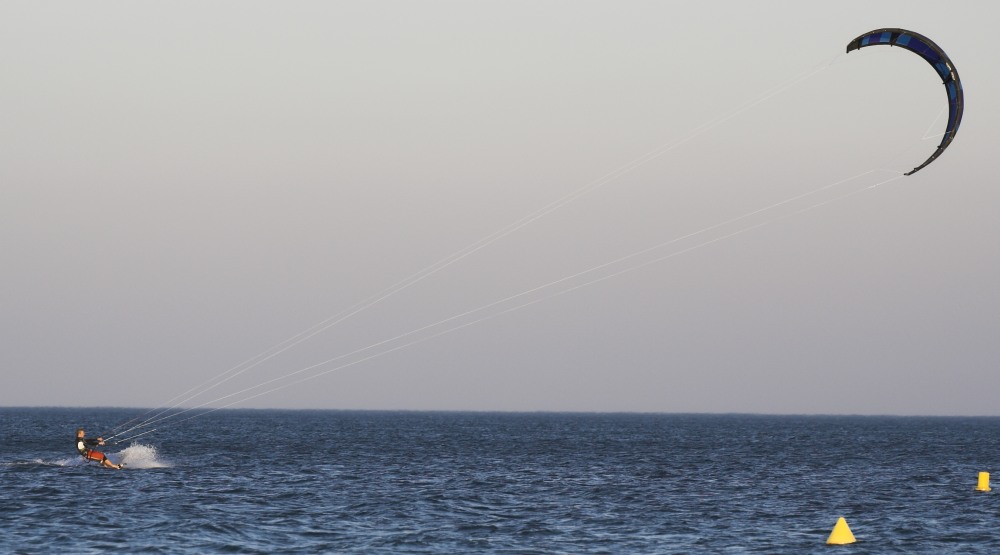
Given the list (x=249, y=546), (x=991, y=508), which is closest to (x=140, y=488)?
(x=249, y=546)

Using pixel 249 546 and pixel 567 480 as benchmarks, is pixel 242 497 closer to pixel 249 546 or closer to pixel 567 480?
pixel 249 546

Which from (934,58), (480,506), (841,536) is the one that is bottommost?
(841,536)

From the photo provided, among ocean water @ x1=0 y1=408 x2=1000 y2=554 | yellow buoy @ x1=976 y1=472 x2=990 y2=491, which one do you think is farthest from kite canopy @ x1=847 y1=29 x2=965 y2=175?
yellow buoy @ x1=976 y1=472 x2=990 y2=491

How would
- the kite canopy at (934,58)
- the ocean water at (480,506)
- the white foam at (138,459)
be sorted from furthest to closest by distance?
the white foam at (138,459)
the kite canopy at (934,58)
the ocean water at (480,506)

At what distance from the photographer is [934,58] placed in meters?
33.1

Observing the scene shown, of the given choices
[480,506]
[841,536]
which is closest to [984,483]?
[841,536]

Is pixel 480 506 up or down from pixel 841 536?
up

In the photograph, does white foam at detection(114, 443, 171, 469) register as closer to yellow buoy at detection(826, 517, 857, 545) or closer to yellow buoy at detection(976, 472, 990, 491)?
yellow buoy at detection(826, 517, 857, 545)

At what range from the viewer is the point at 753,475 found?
2142 inches

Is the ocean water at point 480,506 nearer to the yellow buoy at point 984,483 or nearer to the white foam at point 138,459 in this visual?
the white foam at point 138,459

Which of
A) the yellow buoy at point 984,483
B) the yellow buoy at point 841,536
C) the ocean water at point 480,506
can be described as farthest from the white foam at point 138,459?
the yellow buoy at point 984,483

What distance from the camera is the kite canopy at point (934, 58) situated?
32.7 m

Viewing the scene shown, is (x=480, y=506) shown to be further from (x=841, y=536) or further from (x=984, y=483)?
(x=984, y=483)

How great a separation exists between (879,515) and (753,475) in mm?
17645
